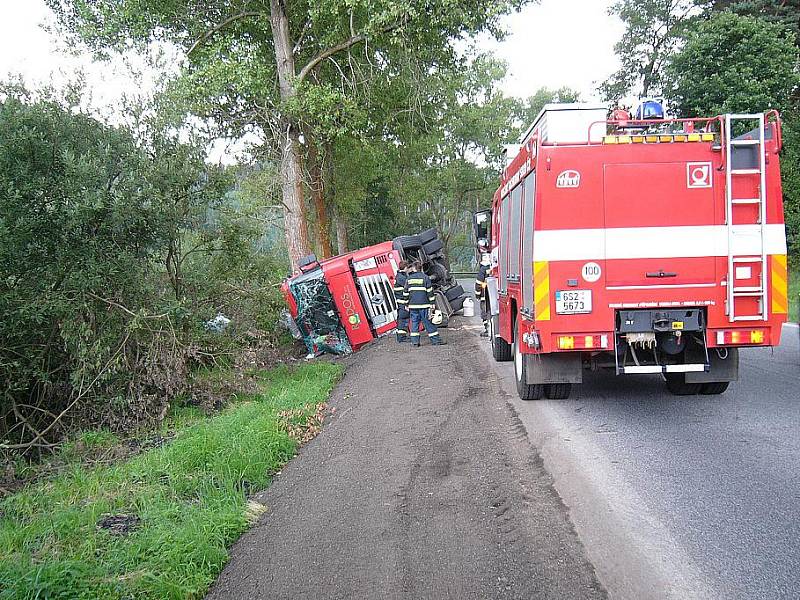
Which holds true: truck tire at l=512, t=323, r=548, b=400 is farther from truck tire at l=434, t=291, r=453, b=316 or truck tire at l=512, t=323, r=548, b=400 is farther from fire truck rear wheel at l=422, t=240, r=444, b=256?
truck tire at l=434, t=291, r=453, b=316

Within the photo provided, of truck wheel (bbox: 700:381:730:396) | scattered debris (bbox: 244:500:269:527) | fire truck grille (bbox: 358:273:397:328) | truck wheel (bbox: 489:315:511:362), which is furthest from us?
fire truck grille (bbox: 358:273:397:328)

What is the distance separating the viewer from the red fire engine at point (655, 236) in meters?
6.95

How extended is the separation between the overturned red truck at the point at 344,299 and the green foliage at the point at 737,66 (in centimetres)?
1492

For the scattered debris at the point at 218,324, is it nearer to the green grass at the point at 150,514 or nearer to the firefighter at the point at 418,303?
the green grass at the point at 150,514

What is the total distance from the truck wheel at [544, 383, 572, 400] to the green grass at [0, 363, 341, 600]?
292 cm

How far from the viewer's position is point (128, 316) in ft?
31.3

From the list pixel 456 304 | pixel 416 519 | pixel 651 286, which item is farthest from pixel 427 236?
pixel 416 519

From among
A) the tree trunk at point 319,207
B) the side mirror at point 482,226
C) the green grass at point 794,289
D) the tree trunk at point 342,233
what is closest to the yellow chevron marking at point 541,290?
the side mirror at point 482,226

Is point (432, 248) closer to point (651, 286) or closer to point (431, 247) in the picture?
point (431, 247)

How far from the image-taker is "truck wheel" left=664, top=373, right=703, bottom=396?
26.9 feet

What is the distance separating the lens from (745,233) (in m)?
6.98

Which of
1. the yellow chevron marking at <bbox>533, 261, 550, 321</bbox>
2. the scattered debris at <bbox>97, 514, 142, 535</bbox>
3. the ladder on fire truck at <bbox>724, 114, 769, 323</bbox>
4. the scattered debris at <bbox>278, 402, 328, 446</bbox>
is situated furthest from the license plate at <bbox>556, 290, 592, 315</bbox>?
the scattered debris at <bbox>97, 514, 142, 535</bbox>

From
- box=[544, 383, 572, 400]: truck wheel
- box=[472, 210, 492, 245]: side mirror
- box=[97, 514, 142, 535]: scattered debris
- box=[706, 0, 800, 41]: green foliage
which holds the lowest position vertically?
box=[97, 514, 142, 535]: scattered debris

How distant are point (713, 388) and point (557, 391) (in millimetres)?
1759
